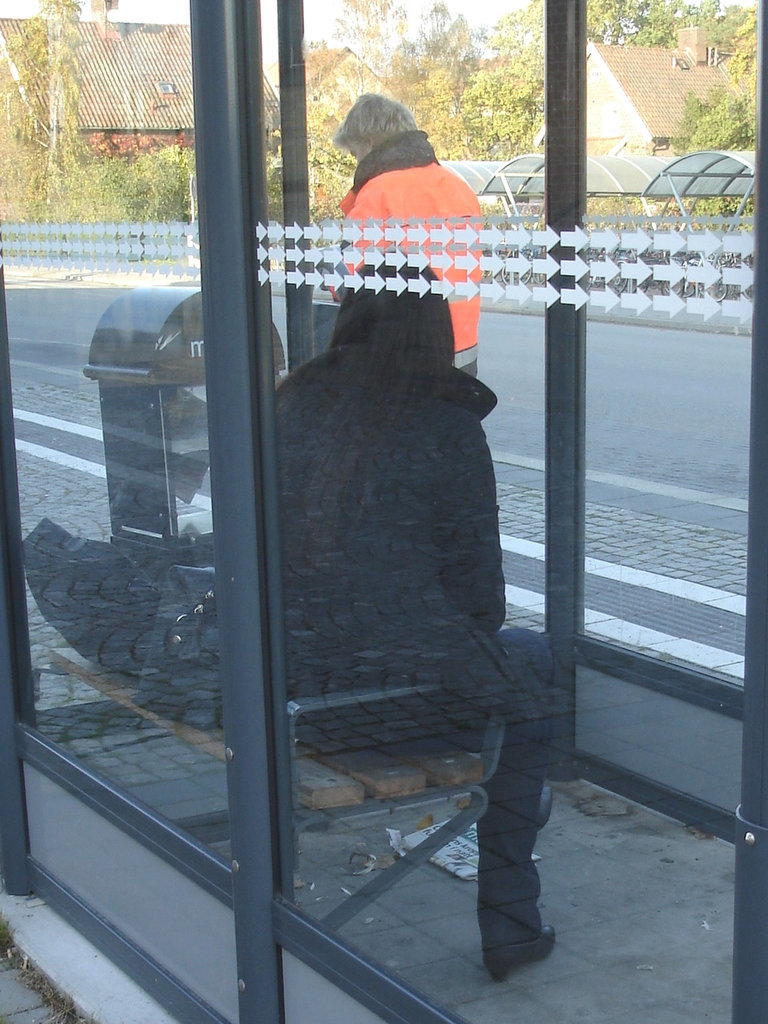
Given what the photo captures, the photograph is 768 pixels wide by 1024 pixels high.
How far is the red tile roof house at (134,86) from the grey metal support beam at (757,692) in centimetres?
103

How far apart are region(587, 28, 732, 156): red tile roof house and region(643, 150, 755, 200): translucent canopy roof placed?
0.03 meters

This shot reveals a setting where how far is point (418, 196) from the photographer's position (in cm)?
184

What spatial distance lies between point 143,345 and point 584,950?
4.23 feet

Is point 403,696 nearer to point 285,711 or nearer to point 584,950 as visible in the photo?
point 285,711

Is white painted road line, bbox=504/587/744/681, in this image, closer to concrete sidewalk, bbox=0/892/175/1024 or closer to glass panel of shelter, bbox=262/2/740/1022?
glass panel of shelter, bbox=262/2/740/1022

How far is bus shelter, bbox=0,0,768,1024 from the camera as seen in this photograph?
1.83 metres

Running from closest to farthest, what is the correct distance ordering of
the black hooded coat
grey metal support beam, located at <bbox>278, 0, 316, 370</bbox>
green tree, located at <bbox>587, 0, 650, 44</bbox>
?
green tree, located at <bbox>587, 0, 650, 44</bbox>
grey metal support beam, located at <bbox>278, 0, 316, 370</bbox>
the black hooded coat

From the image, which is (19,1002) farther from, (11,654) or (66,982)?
(11,654)

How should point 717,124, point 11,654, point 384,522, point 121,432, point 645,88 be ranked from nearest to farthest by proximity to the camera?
point 717,124 → point 645,88 → point 384,522 → point 121,432 → point 11,654

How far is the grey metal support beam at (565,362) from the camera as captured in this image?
1656 mm

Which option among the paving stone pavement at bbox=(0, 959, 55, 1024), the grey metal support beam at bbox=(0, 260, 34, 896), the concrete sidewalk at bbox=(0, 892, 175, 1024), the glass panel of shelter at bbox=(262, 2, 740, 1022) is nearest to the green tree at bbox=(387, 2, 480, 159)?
the glass panel of shelter at bbox=(262, 2, 740, 1022)

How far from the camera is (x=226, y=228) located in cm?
208

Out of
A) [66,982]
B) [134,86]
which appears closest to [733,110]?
[134,86]

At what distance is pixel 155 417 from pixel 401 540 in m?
0.56
